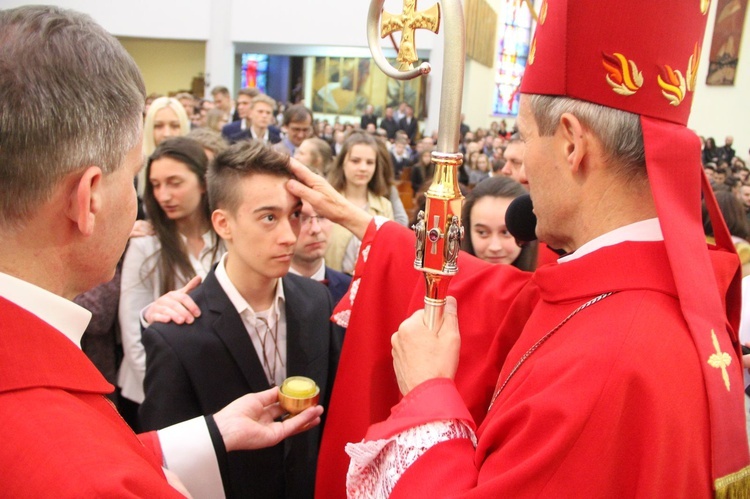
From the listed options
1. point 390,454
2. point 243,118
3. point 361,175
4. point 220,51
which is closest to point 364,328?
point 390,454

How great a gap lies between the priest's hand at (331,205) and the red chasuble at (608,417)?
101 centimetres

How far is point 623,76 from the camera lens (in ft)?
4.08

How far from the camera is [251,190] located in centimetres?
220

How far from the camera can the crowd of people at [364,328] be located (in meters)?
0.89

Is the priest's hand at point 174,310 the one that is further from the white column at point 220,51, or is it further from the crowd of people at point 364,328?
the white column at point 220,51

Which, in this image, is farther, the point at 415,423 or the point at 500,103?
the point at 500,103

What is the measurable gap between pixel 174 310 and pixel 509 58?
20.5 m

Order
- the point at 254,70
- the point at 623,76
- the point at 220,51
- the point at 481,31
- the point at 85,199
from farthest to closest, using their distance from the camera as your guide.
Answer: the point at 254,70 < the point at 481,31 < the point at 220,51 < the point at 623,76 < the point at 85,199

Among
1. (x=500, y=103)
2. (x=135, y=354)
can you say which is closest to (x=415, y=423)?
(x=135, y=354)

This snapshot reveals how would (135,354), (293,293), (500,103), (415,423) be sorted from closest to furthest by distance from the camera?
(415,423)
(293,293)
(135,354)
(500,103)

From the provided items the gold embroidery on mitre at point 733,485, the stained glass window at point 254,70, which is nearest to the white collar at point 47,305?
the gold embroidery on mitre at point 733,485

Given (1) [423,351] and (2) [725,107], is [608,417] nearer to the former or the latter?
(1) [423,351]

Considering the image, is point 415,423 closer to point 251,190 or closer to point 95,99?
point 95,99

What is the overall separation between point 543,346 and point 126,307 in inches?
77.2
